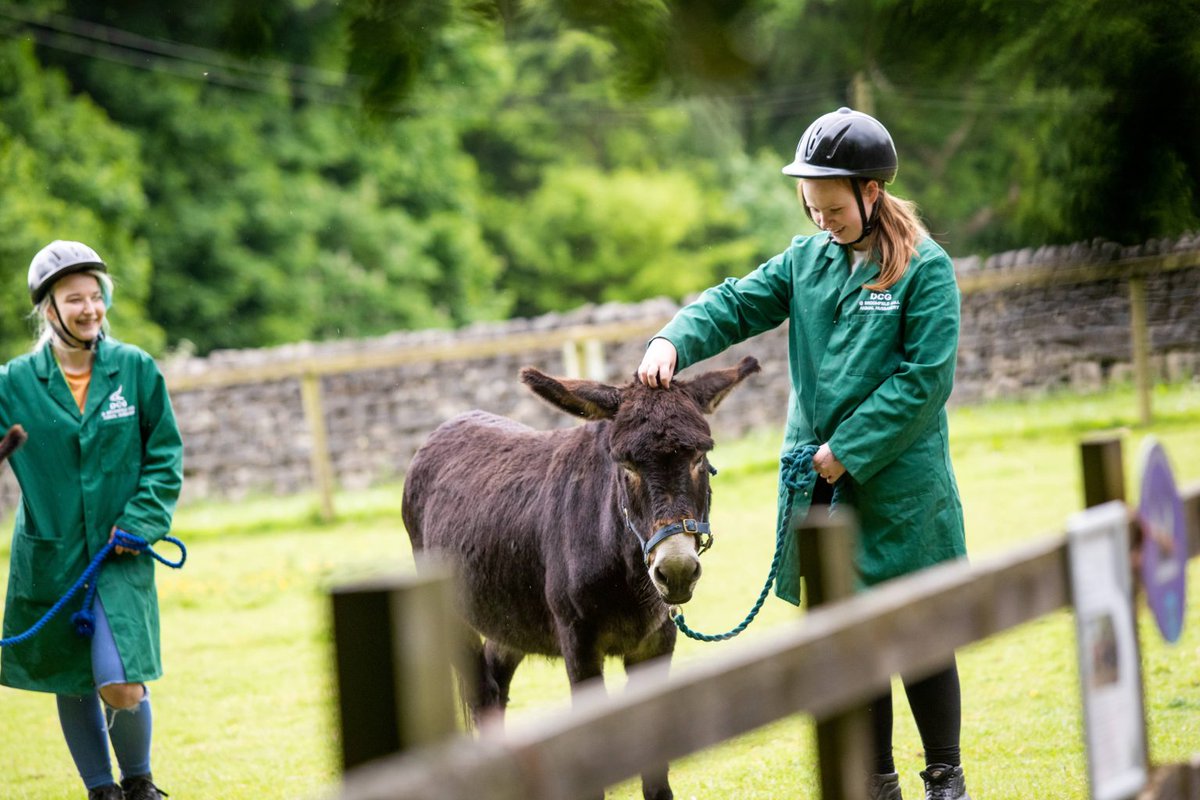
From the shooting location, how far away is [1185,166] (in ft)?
8.55

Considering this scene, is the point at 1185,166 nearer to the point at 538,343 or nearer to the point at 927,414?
the point at 927,414

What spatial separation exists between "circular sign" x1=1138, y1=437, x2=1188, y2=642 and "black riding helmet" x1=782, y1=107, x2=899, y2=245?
1339 millimetres

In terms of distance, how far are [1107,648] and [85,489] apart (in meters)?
3.72

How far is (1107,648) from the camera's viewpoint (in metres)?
2.63

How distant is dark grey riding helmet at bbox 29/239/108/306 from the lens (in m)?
4.75

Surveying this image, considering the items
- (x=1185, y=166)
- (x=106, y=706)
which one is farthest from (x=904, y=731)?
(x=1185, y=166)

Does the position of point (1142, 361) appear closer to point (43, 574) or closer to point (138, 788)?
point (138, 788)

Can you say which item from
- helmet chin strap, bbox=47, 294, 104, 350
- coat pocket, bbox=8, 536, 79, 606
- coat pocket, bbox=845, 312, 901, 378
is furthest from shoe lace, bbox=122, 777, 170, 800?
coat pocket, bbox=845, 312, 901, 378

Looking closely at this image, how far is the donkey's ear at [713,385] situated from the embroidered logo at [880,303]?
0.63 metres

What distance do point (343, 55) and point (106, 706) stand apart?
385 cm

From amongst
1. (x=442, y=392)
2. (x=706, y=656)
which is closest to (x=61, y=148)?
(x=706, y=656)

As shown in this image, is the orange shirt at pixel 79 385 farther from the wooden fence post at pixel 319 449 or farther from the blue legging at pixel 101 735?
the wooden fence post at pixel 319 449

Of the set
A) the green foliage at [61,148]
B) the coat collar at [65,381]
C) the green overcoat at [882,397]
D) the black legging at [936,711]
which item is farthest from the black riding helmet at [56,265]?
the black legging at [936,711]

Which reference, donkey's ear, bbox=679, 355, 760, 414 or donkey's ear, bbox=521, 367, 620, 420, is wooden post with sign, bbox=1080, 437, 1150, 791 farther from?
donkey's ear, bbox=521, 367, 620, 420
